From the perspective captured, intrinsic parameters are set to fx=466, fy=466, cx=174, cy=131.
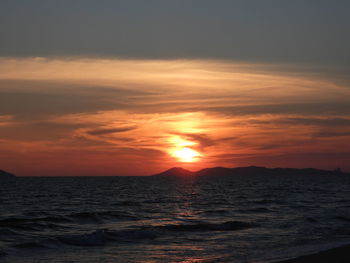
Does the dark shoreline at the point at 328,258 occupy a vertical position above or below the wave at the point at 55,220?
above

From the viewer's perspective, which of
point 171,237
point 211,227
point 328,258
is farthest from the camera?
point 211,227

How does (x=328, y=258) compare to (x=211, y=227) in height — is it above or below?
above

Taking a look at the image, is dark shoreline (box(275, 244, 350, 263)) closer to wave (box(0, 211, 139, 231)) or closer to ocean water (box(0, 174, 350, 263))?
ocean water (box(0, 174, 350, 263))

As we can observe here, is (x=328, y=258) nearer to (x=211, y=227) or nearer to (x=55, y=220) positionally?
(x=211, y=227)

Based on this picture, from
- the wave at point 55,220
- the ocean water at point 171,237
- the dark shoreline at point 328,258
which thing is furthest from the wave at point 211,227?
the dark shoreline at point 328,258

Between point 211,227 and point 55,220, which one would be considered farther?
point 55,220

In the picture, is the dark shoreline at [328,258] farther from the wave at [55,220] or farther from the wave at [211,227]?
the wave at [55,220]

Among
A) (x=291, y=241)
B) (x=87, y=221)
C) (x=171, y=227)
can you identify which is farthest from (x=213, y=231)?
(x=87, y=221)

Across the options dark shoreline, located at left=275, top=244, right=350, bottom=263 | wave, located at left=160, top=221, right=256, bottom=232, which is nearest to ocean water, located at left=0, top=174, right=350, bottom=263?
wave, located at left=160, top=221, right=256, bottom=232

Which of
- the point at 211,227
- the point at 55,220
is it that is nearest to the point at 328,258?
the point at 211,227

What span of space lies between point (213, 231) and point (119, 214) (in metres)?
11.7

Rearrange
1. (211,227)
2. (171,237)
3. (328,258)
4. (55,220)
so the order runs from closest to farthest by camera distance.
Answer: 1. (328,258)
2. (171,237)
3. (211,227)
4. (55,220)

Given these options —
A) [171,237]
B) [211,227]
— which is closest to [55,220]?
[211,227]

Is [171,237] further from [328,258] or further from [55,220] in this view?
[55,220]
